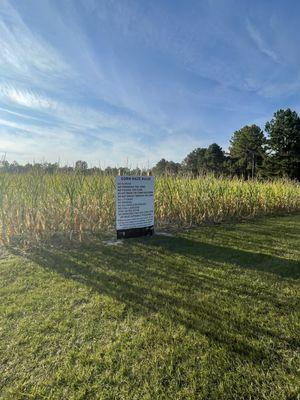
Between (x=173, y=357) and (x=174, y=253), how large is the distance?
2498 mm

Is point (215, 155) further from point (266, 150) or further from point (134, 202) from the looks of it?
point (134, 202)

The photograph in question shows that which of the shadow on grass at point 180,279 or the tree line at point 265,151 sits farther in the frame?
the tree line at point 265,151

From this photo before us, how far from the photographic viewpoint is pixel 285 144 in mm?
35594

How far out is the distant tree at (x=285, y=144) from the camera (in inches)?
1335

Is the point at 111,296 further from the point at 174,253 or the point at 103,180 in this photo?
the point at 103,180

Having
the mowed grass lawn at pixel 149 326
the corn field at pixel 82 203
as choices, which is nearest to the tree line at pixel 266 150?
the corn field at pixel 82 203

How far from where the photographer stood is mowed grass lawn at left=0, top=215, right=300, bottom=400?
163 centimetres

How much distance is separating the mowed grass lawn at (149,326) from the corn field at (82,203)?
90 centimetres

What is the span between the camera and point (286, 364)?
5.86 feet

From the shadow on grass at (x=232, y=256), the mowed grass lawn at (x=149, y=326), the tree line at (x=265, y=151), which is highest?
the tree line at (x=265, y=151)

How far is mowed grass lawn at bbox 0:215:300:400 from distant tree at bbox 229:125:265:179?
39.6 m

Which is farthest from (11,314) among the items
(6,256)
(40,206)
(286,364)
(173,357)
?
(40,206)

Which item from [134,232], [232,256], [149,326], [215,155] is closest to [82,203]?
[134,232]

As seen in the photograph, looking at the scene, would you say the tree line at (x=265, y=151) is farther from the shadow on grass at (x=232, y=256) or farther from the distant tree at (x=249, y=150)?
the shadow on grass at (x=232, y=256)
